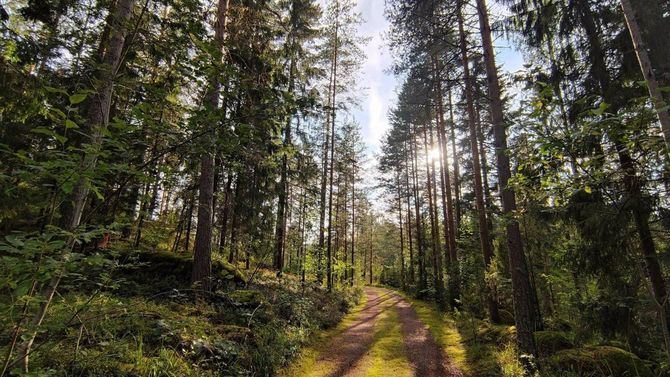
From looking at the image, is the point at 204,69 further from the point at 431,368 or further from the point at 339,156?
the point at 339,156

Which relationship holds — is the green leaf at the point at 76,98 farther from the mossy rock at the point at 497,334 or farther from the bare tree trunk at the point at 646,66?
the mossy rock at the point at 497,334

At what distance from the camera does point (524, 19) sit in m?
8.10

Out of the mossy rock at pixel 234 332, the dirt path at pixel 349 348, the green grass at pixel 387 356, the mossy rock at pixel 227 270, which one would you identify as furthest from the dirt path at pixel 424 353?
→ the mossy rock at pixel 227 270

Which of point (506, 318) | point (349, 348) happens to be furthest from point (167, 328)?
point (506, 318)

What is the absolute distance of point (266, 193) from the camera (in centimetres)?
1296

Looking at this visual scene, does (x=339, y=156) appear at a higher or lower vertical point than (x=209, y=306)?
higher

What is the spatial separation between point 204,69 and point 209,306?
21.0 ft

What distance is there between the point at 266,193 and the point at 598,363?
36.4 feet

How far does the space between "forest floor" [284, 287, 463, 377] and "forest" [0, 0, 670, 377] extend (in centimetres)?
8

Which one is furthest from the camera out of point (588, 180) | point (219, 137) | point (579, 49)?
point (579, 49)

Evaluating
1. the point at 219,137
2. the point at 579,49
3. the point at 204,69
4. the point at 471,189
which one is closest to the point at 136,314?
the point at 219,137

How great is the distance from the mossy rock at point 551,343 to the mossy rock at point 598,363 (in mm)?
580

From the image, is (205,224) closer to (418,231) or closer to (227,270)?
(227,270)

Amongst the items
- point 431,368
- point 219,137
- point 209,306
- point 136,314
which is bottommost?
point 431,368
